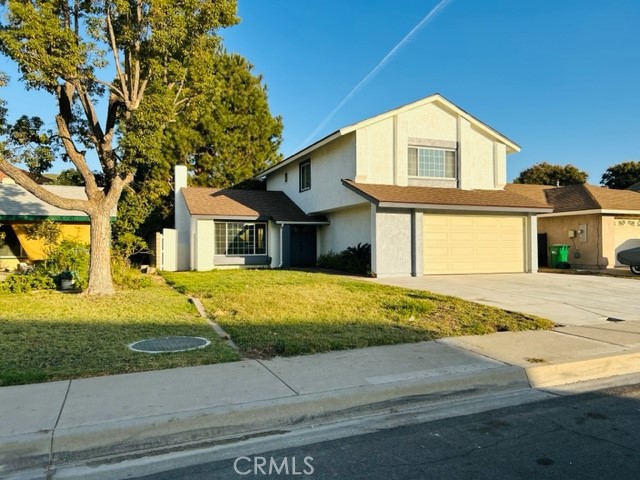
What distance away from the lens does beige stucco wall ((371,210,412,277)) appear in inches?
710

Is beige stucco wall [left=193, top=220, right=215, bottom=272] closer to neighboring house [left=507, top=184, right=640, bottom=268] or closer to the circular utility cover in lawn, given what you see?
the circular utility cover in lawn

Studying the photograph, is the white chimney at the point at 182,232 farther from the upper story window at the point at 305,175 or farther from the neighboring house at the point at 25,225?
the upper story window at the point at 305,175

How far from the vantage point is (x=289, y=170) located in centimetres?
2708

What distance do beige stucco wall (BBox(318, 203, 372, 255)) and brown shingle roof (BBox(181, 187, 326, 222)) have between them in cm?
89

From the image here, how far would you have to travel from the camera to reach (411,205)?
17734 mm

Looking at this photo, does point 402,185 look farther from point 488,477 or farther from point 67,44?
point 488,477

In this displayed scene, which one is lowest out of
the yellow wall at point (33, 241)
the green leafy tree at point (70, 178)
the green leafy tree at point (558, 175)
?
the yellow wall at point (33, 241)

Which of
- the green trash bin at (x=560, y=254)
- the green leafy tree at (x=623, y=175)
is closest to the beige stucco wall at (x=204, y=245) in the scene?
the green trash bin at (x=560, y=254)

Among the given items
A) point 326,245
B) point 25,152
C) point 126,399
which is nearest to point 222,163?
point 326,245

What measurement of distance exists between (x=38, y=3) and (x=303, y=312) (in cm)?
976

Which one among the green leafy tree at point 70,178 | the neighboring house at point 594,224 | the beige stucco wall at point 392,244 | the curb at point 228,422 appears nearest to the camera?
the curb at point 228,422

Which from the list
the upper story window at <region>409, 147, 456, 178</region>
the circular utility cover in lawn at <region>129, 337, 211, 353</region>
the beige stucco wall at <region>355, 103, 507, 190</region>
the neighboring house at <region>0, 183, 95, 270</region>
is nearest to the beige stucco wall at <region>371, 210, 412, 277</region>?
the beige stucco wall at <region>355, 103, 507, 190</region>

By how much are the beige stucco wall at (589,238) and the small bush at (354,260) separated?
11.2m

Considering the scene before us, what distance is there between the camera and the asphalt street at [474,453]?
3752 mm
